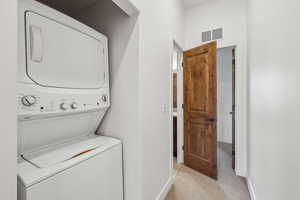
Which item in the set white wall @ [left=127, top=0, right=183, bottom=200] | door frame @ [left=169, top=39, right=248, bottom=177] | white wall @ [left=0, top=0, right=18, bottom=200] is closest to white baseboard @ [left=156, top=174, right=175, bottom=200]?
white wall @ [left=127, top=0, right=183, bottom=200]

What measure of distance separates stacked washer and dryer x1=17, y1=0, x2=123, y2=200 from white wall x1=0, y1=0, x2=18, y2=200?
0.18 metres

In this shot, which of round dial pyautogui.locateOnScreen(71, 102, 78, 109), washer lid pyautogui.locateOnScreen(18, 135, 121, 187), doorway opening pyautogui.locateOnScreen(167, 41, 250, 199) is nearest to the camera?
washer lid pyautogui.locateOnScreen(18, 135, 121, 187)

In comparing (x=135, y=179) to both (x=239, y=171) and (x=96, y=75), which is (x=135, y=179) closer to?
(x=96, y=75)

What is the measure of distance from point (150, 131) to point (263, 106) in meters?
1.16

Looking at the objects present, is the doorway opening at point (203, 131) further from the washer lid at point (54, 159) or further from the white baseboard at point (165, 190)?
the washer lid at point (54, 159)

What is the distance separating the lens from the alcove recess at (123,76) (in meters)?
1.35

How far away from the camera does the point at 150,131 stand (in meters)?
1.56

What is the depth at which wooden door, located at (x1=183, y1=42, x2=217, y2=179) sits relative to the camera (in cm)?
229

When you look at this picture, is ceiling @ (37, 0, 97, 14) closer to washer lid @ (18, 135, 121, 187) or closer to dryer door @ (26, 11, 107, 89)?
dryer door @ (26, 11, 107, 89)

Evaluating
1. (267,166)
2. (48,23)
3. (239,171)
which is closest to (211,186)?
(239,171)

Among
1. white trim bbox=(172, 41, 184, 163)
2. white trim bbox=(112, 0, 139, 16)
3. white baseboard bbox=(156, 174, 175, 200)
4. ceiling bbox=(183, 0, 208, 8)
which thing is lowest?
white baseboard bbox=(156, 174, 175, 200)

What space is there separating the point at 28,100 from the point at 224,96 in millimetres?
4443

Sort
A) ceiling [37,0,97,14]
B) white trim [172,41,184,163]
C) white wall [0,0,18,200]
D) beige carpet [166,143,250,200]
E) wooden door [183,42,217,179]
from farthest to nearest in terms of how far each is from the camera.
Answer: white trim [172,41,184,163] < wooden door [183,42,217,179] < beige carpet [166,143,250,200] < ceiling [37,0,97,14] < white wall [0,0,18,200]

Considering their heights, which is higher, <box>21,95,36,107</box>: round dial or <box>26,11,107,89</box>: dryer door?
<box>26,11,107,89</box>: dryer door
